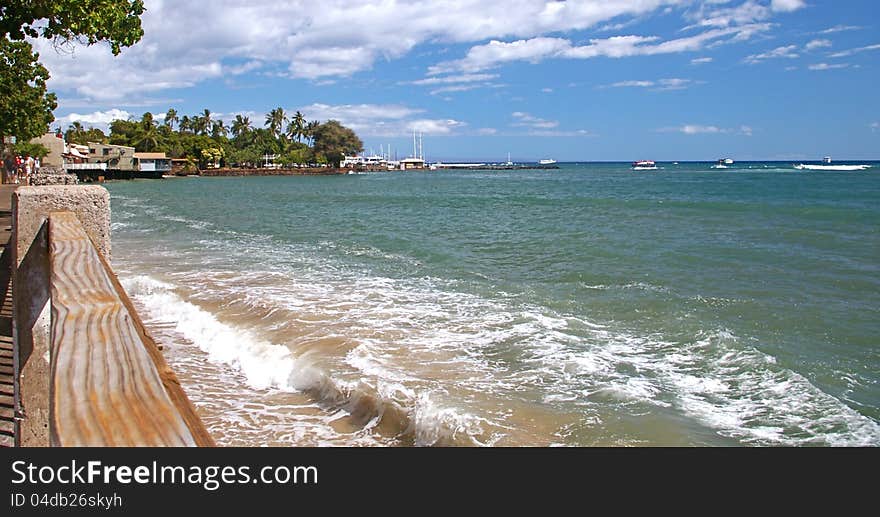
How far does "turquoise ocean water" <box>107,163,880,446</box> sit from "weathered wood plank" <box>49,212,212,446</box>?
4.28 m

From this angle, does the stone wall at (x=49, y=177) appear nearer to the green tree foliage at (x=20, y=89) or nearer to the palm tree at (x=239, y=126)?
the green tree foliage at (x=20, y=89)

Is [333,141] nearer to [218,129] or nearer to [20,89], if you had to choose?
[218,129]

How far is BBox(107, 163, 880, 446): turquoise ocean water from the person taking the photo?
638cm

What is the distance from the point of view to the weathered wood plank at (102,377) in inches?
50.4

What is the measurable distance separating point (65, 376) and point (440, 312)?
951 cm

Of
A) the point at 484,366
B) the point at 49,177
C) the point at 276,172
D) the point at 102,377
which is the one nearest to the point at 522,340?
the point at 484,366

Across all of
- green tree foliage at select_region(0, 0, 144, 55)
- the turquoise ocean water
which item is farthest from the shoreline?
green tree foliage at select_region(0, 0, 144, 55)

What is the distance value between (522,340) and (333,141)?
157202mm

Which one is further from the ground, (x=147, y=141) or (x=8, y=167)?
(x=147, y=141)

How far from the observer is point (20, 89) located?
31.8 metres

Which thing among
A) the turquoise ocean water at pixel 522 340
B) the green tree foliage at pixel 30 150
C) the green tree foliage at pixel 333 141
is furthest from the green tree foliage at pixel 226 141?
the turquoise ocean water at pixel 522 340

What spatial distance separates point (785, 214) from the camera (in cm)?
3284
